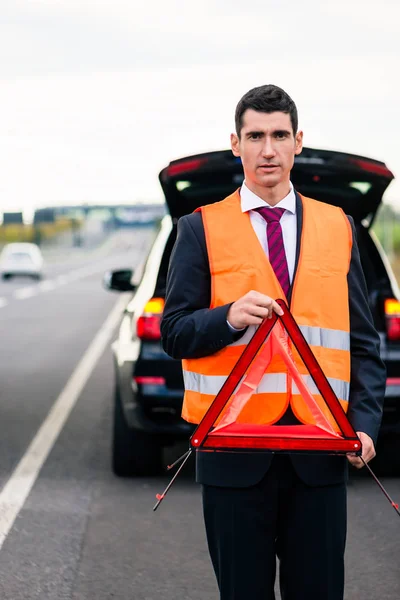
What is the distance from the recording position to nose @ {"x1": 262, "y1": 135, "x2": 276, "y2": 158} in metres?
2.92

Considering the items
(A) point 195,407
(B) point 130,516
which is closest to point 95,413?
(B) point 130,516

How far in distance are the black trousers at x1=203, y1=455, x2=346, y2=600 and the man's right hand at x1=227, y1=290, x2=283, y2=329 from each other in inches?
15.5

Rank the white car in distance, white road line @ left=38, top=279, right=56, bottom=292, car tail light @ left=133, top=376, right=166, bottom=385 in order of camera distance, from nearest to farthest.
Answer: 1. car tail light @ left=133, top=376, right=166, bottom=385
2. white road line @ left=38, top=279, right=56, bottom=292
3. the white car in distance

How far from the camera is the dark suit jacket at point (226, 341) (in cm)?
288

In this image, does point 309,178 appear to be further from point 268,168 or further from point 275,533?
point 275,533

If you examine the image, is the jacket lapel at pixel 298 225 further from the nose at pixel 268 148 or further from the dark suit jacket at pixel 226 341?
the nose at pixel 268 148

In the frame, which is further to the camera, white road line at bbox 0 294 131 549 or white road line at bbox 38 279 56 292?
white road line at bbox 38 279 56 292

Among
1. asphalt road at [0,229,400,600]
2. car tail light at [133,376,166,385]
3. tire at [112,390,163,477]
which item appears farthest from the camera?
tire at [112,390,163,477]

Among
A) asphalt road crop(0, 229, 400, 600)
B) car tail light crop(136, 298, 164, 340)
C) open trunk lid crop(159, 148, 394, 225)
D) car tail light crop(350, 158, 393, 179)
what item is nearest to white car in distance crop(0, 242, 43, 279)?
asphalt road crop(0, 229, 400, 600)

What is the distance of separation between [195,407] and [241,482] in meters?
0.23

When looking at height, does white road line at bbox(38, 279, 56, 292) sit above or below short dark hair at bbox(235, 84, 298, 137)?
below

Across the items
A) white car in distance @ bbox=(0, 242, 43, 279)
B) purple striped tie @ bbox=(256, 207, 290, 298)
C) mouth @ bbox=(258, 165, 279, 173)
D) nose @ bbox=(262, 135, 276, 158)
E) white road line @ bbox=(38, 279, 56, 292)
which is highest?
nose @ bbox=(262, 135, 276, 158)

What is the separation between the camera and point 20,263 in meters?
49.8

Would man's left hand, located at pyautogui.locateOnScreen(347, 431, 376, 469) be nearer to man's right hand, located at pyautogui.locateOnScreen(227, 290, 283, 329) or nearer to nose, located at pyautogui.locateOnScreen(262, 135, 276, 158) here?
man's right hand, located at pyautogui.locateOnScreen(227, 290, 283, 329)
